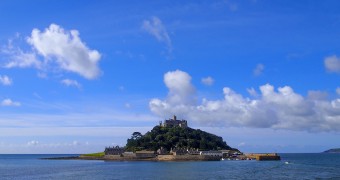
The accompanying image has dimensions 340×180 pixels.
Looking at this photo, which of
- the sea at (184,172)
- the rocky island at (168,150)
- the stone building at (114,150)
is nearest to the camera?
the sea at (184,172)

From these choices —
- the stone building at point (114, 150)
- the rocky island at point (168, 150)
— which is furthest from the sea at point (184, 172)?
the stone building at point (114, 150)

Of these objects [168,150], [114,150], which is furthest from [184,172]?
[114,150]

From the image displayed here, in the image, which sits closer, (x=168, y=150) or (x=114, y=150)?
(x=168, y=150)

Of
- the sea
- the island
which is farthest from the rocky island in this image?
the sea

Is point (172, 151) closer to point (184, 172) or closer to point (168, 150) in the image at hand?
point (168, 150)

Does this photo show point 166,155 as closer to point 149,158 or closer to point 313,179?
point 149,158

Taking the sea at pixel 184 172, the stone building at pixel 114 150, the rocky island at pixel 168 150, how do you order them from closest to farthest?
the sea at pixel 184 172
the rocky island at pixel 168 150
the stone building at pixel 114 150

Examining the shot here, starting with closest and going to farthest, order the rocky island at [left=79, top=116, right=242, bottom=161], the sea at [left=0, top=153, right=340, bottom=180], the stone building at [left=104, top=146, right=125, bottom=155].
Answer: the sea at [left=0, top=153, right=340, bottom=180] → the rocky island at [left=79, top=116, right=242, bottom=161] → the stone building at [left=104, top=146, right=125, bottom=155]

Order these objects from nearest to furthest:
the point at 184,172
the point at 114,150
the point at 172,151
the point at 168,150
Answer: the point at 184,172, the point at 172,151, the point at 168,150, the point at 114,150

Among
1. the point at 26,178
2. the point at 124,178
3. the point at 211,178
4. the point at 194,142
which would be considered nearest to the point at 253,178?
the point at 211,178

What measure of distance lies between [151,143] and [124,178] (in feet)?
394

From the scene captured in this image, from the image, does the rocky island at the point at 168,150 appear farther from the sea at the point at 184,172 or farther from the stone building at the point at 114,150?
the sea at the point at 184,172

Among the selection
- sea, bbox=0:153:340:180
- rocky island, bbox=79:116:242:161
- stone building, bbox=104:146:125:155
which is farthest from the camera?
stone building, bbox=104:146:125:155

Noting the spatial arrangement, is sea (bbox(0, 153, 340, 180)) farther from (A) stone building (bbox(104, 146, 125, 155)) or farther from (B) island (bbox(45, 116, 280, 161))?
(A) stone building (bbox(104, 146, 125, 155))
